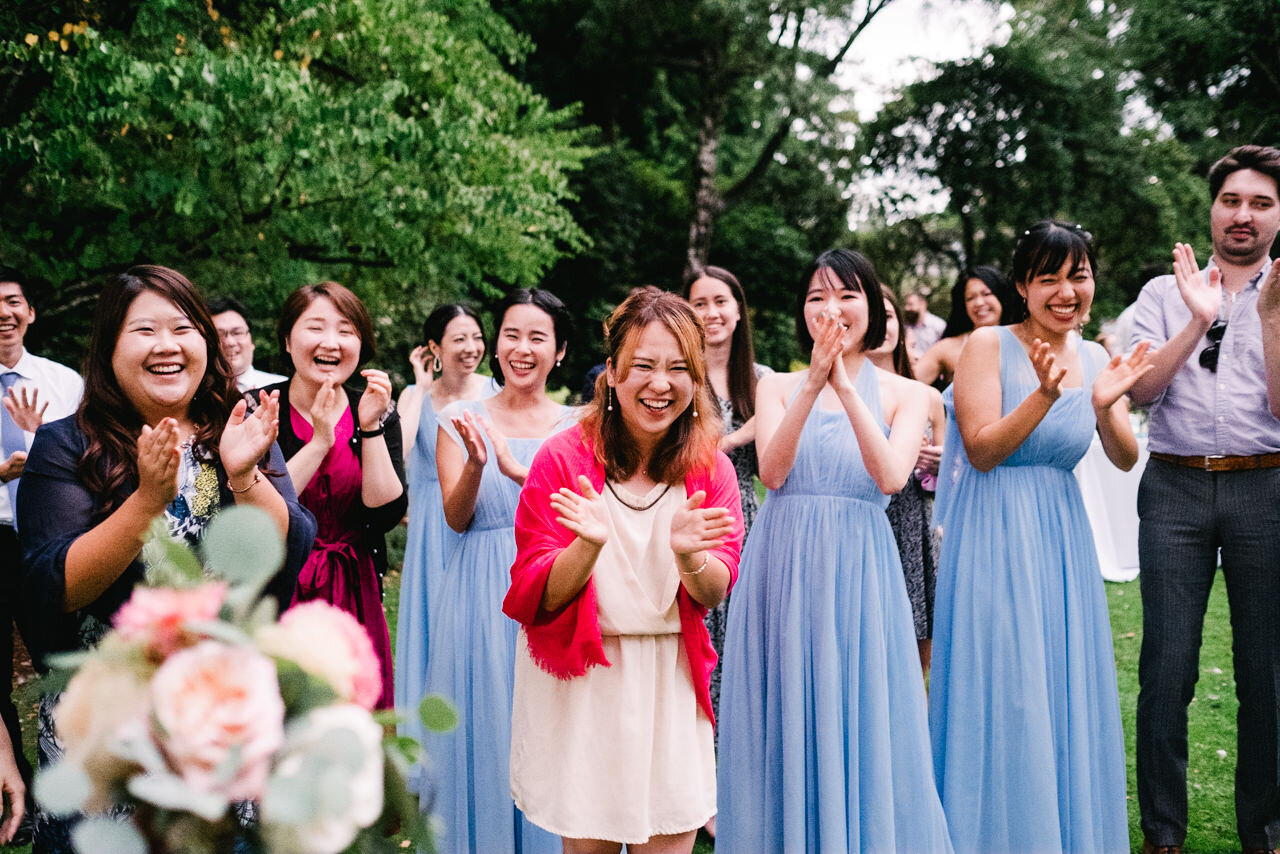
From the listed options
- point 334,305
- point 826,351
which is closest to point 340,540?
point 334,305

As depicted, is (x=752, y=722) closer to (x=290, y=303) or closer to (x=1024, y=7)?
(x=290, y=303)

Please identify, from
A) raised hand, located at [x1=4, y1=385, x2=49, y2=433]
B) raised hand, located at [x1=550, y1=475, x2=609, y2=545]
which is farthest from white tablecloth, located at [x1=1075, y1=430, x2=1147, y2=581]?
raised hand, located at [x1=4, y1=385, x2=49, y2=433]

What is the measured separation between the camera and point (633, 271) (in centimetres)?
2134

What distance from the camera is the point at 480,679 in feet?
12.3

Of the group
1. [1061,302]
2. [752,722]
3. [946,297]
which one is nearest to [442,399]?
[752,722]

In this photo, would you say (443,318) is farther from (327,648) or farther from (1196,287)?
(327,648)

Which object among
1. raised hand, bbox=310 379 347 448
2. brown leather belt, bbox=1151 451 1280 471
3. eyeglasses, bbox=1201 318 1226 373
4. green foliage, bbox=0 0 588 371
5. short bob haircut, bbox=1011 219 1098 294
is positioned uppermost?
green foliage, bbox=0 0 588 371

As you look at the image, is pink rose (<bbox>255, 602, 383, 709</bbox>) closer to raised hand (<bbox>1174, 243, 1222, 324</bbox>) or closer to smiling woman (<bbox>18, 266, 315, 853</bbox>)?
smiling woman (<bbox>18, 266, 315, 853</bbox>)

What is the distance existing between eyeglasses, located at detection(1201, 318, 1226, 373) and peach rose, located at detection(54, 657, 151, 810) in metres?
4.03

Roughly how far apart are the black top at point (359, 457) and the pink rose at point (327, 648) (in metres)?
2.46

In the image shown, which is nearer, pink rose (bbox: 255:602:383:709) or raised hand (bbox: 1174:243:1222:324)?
pink rose (bbox: 255:602:383:709)

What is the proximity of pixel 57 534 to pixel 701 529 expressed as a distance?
1470mm

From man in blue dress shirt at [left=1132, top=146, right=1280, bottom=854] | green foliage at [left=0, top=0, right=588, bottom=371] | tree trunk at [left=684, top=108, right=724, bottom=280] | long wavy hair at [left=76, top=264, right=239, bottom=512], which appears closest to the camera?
long wavy hair at [left=76, top=264, right=239, bottom=512]

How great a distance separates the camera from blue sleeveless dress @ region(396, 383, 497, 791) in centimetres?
445
